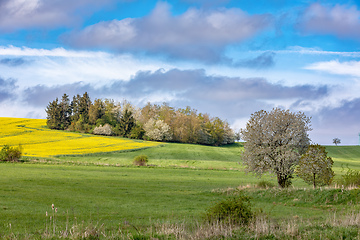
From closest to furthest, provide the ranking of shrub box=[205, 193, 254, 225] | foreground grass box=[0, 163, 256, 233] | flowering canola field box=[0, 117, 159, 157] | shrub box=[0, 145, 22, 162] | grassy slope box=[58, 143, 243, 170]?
1. shrub box=[205, 193, 254, 225]
2. foreground grass box=[0, 163, 256, 233]
3. shrub box=[0, 145, 22, 162]
4. grassy slope box=[58, 143, 243, 170]
5. flowering canola field box=[0, 117, 159, 157]

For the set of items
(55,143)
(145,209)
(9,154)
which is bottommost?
(145,209)

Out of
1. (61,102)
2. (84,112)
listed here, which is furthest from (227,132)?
(61,102)

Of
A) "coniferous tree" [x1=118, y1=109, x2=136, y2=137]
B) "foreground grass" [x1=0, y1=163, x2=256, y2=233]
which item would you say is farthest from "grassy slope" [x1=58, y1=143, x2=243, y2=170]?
"foreground grass" [x1=0, y1=163, x2=256, y2=233]

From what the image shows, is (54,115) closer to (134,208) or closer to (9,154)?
(9,154)

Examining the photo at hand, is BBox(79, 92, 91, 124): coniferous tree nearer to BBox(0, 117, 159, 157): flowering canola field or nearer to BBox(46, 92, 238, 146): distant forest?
BBox(46, 92, 238, 146): distant forest

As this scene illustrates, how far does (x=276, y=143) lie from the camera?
1278 inches

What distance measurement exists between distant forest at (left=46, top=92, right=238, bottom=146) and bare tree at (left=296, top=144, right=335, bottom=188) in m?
102

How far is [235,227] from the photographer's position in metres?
14.1

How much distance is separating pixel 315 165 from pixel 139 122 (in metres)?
121

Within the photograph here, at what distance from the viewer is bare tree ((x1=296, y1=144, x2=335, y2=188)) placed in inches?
1188

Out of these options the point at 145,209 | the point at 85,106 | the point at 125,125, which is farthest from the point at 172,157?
the point at 85,106

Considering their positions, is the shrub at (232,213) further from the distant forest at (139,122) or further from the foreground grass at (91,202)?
the distant forest at (139,122)

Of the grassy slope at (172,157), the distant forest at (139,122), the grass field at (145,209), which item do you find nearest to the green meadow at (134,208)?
the grass field at (145,209)

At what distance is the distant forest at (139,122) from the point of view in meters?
136
